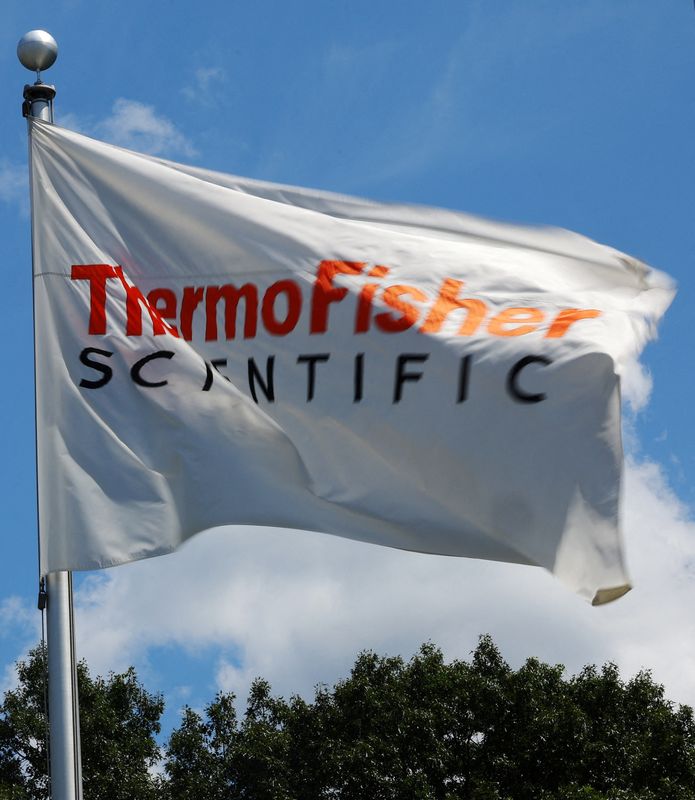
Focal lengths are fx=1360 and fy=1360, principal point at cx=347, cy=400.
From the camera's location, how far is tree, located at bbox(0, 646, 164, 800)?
1289 inches

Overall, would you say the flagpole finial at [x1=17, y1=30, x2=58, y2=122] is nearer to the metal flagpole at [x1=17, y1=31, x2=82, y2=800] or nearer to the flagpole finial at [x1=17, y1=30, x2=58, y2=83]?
the flagpole finial at [x1=17, y1=30, x2=58, y2=83]

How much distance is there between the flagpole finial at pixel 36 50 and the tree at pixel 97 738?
87.4ft

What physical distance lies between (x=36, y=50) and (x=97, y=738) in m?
28.6

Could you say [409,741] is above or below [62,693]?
above

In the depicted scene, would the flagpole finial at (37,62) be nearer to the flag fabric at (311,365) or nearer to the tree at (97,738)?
the flag fabric at (311,365)

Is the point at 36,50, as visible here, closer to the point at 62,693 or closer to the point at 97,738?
the point at 62,693

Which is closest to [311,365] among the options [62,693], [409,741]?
[62,693]

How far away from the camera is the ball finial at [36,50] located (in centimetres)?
688

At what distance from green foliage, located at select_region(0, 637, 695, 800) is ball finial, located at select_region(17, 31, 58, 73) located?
2530 cm

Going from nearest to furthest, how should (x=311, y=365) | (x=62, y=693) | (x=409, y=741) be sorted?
1. (x=62, y=693)
2. (x=311, y=365)
3. (x=409, y=741)

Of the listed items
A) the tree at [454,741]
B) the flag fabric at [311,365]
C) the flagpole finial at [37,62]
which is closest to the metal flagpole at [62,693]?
the flag fabric at [311,365]

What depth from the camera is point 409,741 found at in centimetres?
3177

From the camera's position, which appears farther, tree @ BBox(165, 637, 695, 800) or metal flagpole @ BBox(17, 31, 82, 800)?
tree @ BBox(165, 637, 695, 800)

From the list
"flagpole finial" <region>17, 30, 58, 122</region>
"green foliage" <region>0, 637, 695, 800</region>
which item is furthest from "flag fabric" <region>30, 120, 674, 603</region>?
"green foliage" <region>0, 637, 695, 800</region>
